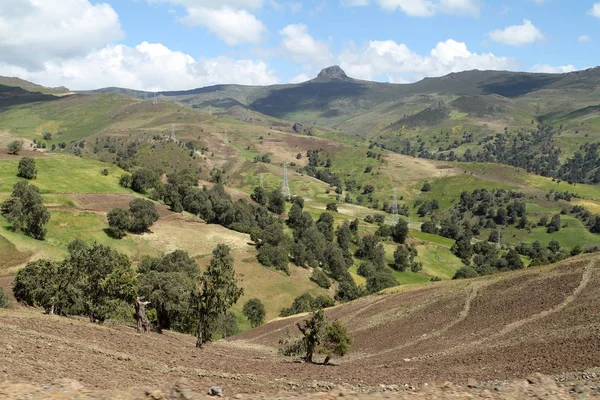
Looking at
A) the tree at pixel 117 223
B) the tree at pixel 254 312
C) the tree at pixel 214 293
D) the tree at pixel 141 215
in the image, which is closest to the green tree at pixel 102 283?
the tree at pixel 214 293

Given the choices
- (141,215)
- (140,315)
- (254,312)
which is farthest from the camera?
(141,215)

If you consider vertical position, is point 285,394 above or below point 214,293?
above

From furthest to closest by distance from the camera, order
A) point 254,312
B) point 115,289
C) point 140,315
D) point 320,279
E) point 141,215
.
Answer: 1. point 320,279
2. point 141,215
3. point 254,312
4. point 115,289
5. point 140,315

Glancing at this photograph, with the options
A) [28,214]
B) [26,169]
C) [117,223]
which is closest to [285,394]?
[28,214]

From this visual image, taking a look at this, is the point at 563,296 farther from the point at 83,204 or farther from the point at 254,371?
the point at 83,204

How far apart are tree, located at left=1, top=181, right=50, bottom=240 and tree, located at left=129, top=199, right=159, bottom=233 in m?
23.9

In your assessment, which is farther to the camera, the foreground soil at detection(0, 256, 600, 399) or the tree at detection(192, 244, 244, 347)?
the tree at detection(192, 244, 244, 347)

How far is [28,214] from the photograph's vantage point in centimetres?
11588

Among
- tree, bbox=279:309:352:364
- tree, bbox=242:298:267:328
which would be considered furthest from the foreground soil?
tree, bbox=242:298:267:328

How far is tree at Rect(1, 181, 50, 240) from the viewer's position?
115 m

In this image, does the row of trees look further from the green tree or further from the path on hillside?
the path on hillside

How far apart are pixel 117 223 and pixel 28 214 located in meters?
23.1

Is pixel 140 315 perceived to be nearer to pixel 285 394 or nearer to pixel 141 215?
pixel 285 394

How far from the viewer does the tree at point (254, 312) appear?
11141cm
